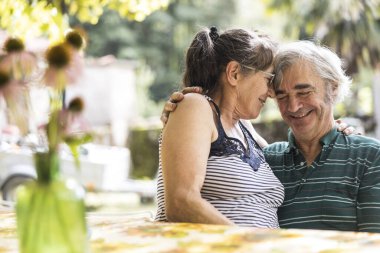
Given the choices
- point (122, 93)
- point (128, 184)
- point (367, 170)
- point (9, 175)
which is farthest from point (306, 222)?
point (122, 93)

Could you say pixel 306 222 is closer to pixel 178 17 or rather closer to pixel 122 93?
pixel 122 93

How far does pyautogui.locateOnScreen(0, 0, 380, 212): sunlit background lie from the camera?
4.88m

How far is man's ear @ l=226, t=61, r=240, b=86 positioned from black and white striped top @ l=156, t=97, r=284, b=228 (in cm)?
14

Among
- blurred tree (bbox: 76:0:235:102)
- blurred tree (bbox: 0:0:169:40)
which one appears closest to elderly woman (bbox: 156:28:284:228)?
blurred tree (bbox: 0:0:169:40)

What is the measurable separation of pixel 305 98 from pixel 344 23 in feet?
32.9

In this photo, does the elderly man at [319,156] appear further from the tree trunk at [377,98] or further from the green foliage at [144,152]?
the green foliage at [144,152]

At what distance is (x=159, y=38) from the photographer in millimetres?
27125

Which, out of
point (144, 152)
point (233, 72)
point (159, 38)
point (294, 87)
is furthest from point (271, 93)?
point (159, 38)

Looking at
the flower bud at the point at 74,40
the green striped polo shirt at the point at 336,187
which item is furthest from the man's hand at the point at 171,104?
the flower bud at the point at 74,40

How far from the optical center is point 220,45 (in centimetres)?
250

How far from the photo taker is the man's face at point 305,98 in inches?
106

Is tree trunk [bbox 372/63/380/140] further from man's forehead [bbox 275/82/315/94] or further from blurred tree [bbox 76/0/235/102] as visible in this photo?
blurred tree [bbox 76/0/235/102]

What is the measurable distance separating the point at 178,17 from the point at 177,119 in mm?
25280

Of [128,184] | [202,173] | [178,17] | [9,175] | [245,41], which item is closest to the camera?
[202,173]
